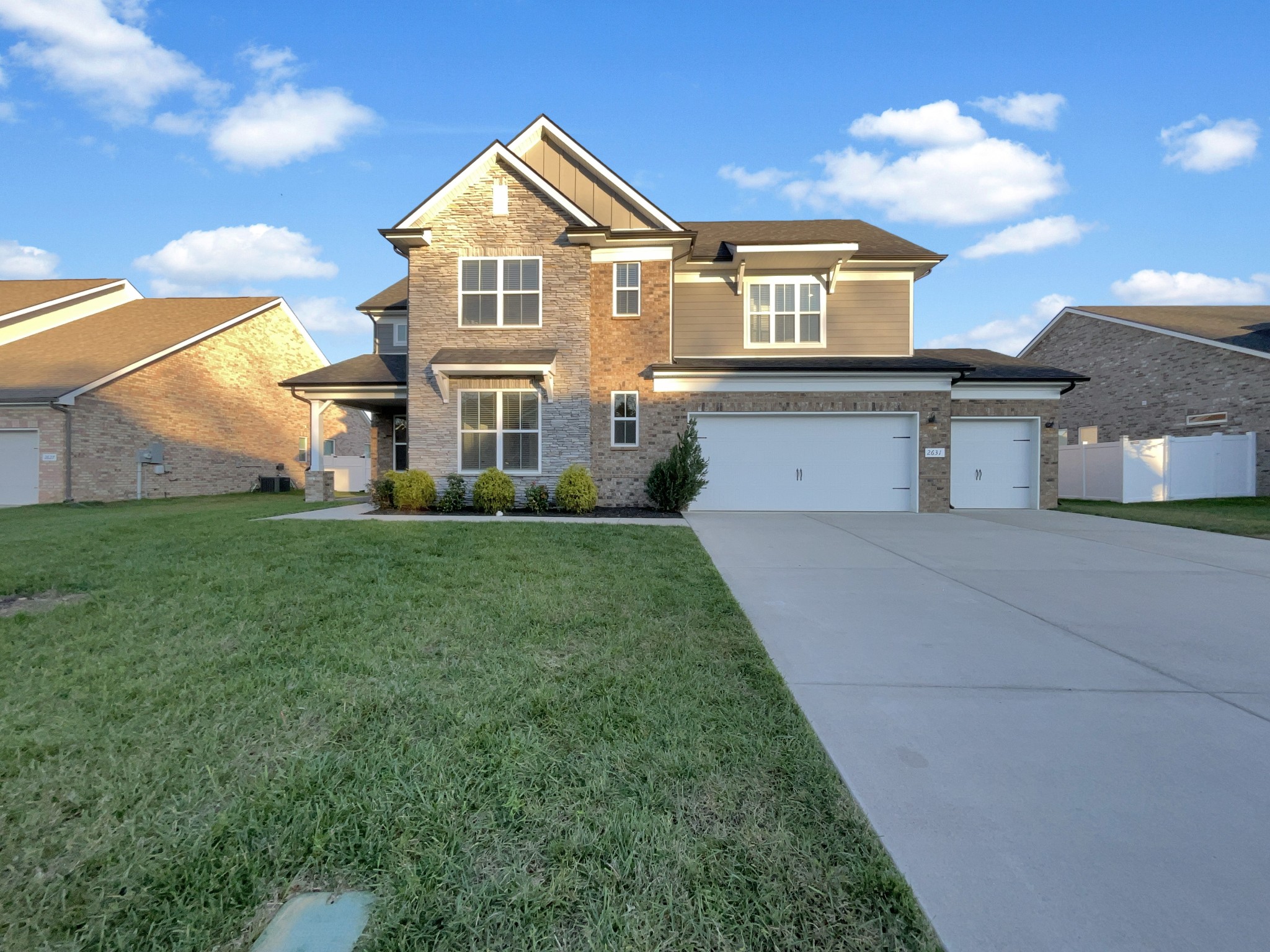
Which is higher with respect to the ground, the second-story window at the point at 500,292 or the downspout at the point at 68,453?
the second-story window at the point at 500,292

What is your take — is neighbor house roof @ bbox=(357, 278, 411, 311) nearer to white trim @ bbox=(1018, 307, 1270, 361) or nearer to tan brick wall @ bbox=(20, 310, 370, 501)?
tan brick wall @ bbox=(20, 310, 370, 501)

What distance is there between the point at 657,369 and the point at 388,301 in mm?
9054

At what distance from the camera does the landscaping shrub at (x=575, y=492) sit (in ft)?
44.4

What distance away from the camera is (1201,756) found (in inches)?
127

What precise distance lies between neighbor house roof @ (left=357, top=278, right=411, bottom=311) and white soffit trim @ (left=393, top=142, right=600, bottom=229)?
3.93m

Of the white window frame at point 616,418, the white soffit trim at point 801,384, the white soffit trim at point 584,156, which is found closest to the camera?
the white soffit trim at point 801,384

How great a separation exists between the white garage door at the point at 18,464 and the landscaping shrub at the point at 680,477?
61.4 feet

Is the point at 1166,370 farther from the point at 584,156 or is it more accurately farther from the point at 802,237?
the point at 584,156

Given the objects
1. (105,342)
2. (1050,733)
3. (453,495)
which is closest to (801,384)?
(453,495)

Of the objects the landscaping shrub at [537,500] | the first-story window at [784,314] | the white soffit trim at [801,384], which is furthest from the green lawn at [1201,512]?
the landscaping shrub at [537,500]

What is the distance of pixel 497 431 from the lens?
1444 cm

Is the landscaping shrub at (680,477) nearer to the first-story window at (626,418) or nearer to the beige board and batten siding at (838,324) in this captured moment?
the first-story window at (626,418)

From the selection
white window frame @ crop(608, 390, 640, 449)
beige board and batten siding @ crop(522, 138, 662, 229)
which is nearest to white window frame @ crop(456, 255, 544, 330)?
beige board and batten siding @ crop(522, 138, 662, 229)

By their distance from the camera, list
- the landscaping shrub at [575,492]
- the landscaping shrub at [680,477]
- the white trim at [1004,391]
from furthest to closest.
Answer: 1. the white trim at [1004,391]
2. the landscaping shrub at [680,477]
3. the landscaping shrub at [575,492]
